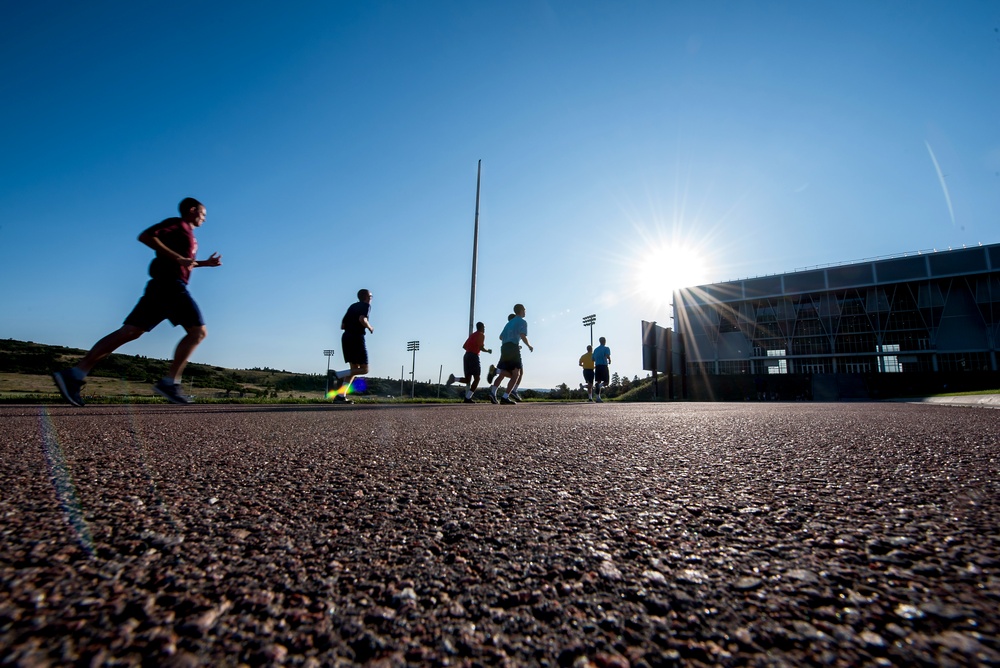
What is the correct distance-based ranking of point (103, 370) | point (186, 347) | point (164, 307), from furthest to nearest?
point (103, 370) → point (186, 347) → point (164, 307)

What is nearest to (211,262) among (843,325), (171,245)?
(171,245)

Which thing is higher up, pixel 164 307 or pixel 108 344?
pixel 164 307

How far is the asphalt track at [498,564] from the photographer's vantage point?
22.8 inches

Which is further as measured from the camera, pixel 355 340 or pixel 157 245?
pixel 355 340

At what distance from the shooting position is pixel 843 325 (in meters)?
39.7

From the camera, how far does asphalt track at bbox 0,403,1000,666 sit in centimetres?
58

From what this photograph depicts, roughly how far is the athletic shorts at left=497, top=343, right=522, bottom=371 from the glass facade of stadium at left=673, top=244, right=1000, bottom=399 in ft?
62.3

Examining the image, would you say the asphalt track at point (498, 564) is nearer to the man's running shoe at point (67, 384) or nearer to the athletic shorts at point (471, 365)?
the man's running shoe at point (67, 384)

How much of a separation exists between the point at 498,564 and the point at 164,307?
4564mm

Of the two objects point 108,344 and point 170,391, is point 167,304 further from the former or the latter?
point 170,391

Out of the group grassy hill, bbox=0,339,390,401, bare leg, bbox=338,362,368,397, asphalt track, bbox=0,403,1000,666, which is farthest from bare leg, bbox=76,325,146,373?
grassy hill, bbox=0,339,390,401

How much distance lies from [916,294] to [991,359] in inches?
248

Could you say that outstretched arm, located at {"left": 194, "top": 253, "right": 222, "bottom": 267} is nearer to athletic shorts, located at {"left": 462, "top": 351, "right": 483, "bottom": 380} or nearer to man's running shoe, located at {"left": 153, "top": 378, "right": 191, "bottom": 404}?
man's running shoe, located at {"left": 153, "top": 378, "right": 191, "bottom": 404}

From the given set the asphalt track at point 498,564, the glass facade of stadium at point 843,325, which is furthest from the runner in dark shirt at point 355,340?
the glass facade of stadium at point 843,325
